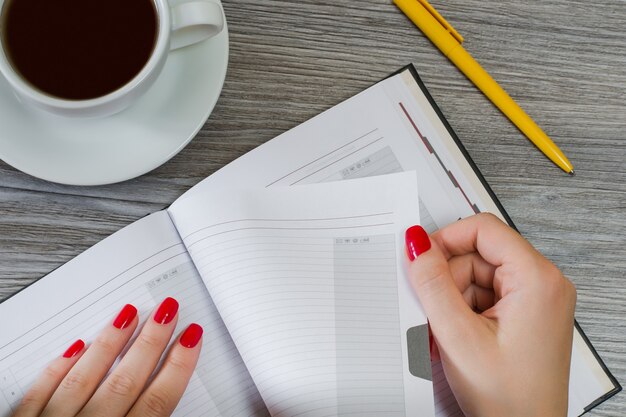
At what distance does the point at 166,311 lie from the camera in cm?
60

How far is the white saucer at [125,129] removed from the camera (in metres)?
0.57

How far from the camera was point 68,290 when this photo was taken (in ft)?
1.96

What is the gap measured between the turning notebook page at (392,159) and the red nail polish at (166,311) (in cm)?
11

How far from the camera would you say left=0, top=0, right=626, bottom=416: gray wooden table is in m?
0.66

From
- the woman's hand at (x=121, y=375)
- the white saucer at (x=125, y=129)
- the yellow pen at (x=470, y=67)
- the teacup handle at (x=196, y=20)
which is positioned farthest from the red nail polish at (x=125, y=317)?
the yellow pen at (x=470, y=67)

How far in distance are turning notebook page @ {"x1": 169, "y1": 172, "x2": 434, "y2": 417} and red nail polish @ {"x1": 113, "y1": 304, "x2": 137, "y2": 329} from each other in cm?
7

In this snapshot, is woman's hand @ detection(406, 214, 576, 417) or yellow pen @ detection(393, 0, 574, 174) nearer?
woman's hand @ detection(406, 214, 576, 417)

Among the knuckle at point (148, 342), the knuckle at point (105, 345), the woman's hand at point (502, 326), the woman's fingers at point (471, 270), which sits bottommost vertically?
the woman's hand at point (502, 326)

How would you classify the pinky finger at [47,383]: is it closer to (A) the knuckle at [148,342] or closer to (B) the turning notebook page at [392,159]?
(A) the knuckle at [148,342]

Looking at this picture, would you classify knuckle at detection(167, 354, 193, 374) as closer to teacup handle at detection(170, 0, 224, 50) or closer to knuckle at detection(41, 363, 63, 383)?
knuckle at detection(41, 363, 63, 383)

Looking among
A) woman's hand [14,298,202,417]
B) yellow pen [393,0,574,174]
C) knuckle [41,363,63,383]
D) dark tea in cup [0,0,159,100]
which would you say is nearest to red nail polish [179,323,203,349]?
woman's hand [14,298,202,417]

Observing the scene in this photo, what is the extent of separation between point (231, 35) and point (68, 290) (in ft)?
0.96

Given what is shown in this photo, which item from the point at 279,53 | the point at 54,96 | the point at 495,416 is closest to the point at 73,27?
the point at 54,96

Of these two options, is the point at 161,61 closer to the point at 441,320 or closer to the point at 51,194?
the point at 51,194
